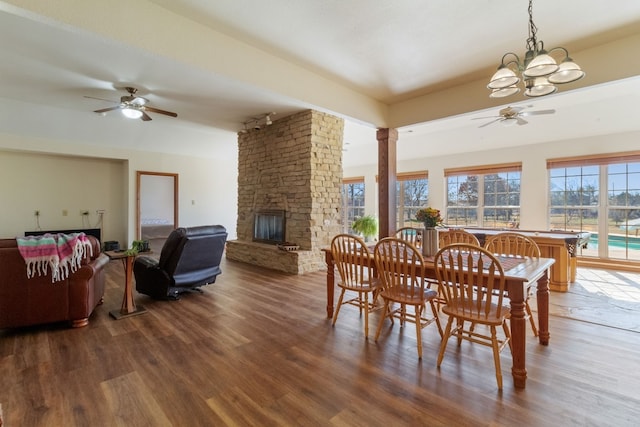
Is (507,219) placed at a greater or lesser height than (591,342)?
greater

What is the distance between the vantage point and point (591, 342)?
2711 mm

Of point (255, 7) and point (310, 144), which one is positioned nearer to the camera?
point (255, 7)

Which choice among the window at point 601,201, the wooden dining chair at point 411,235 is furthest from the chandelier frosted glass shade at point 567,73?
the window at point 601,201

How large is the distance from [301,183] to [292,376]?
372 centimetres

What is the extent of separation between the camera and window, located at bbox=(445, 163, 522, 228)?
689cm

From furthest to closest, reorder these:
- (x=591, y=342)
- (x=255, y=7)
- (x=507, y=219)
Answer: (x=507, y=219)
(x=591, y=342)
(x=255, y=7)

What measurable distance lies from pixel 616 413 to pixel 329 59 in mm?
3642

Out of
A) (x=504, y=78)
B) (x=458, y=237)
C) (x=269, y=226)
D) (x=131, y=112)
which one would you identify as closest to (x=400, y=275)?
(x=458, y=237)

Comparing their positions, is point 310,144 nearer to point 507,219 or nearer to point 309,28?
point 309,28

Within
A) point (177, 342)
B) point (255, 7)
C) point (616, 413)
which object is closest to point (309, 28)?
point (255, 7)

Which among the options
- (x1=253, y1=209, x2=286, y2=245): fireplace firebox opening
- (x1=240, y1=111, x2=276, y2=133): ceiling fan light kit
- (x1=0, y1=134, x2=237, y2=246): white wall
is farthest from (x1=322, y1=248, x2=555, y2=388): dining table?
(x1=0, y1=134, x2=237, y2=246): white wall

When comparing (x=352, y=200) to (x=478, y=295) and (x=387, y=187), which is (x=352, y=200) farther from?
(x=478, y=295)

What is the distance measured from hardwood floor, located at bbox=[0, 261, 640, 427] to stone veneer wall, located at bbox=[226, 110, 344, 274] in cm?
226

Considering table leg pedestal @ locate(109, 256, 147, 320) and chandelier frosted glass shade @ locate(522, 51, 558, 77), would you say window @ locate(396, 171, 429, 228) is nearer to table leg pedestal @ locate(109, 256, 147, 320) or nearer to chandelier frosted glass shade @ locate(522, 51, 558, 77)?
chandelier frosted glass shade @ locate(522, 51, 558, 77)
